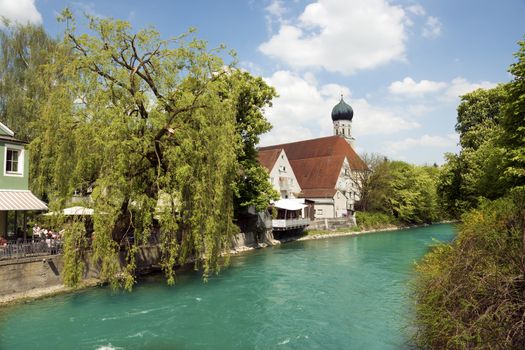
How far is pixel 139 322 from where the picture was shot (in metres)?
13.3

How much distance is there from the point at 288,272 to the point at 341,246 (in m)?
13.0

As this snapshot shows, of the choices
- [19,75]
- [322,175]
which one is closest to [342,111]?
[322,175]

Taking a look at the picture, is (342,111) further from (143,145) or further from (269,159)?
(143,145)

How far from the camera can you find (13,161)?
1884 centimetres

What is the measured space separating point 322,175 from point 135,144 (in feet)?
134

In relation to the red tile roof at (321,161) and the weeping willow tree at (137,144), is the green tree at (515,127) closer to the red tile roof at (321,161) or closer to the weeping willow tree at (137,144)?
the weeping willow tree at (137,144)

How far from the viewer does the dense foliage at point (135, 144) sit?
1534 cm

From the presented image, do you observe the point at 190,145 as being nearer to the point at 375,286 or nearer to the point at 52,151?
the point at 52,151

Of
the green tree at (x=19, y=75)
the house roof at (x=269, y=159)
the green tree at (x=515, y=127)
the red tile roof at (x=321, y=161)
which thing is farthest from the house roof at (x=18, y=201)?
the red tile roof at (x=321, y=161)

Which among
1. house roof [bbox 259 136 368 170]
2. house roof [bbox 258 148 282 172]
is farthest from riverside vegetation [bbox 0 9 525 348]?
house roof [bbox 259 136 368 170]

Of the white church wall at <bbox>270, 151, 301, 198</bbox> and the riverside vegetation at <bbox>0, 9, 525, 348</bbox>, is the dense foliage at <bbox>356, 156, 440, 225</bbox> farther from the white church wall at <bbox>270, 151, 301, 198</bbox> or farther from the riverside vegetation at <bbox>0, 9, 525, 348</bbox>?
the riverside vegetation at <bbox>0, 9, 525, 348</bbox>

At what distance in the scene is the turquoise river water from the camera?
1167cm

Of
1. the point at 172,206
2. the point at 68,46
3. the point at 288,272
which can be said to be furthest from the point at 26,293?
the point at 288,272

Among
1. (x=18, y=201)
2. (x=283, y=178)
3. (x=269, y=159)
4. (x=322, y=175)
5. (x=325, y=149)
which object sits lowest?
(x=18, y=201)
